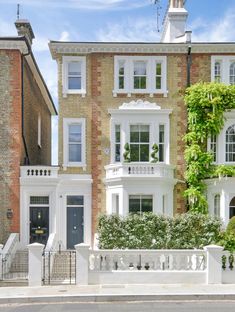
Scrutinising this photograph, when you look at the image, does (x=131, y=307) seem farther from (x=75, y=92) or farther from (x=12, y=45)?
(x=12, y=45)

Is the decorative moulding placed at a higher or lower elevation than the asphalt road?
higher

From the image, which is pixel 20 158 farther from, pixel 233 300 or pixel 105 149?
pixel 233 300

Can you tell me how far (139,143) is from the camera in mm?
23609

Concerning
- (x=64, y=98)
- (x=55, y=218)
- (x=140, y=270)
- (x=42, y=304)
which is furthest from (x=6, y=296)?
(x=64, y=98)

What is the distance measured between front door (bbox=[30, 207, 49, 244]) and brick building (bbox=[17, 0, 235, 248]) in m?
0.28

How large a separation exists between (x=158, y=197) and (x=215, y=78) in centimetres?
683

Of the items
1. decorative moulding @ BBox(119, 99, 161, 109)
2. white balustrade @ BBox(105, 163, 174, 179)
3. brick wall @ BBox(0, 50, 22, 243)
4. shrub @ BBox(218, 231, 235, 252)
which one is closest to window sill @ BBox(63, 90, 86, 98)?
decorative moulding @ BBox(119, 99, 161, 109)

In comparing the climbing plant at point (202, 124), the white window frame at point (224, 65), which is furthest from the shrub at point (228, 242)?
the white window frame at point (224, 65)

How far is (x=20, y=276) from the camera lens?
18172 millimetres

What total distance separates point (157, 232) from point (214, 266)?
9.72ft

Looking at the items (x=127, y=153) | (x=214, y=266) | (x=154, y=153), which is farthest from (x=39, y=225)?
(x=214, y=266)

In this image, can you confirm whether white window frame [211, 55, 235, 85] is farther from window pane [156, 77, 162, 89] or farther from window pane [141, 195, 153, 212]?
window pane [141, 195, 153, 212]

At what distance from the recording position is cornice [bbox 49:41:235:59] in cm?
2338

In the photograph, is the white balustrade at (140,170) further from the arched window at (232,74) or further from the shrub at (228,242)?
the arched window at (232,74)
